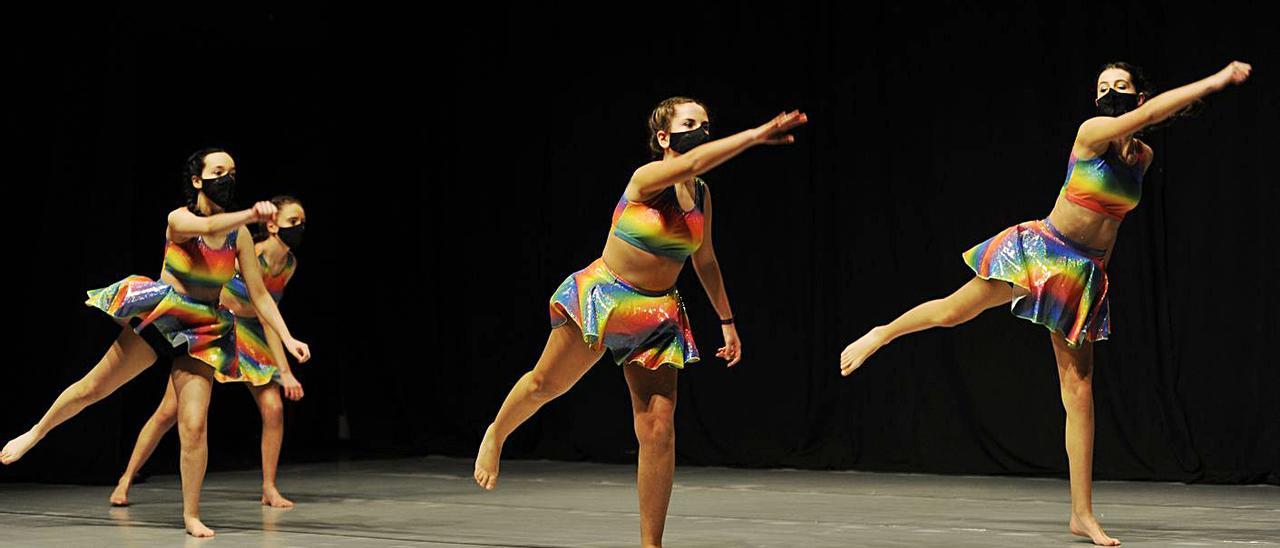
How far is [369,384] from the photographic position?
9664mm

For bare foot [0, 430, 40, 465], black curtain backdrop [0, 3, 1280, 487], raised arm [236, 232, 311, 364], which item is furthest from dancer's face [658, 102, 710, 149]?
black curtain backdrop [0, 3, 1280, 487]

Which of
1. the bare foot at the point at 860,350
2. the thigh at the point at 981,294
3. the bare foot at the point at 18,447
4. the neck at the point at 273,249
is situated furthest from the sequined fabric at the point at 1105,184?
the bare foot at the point at 18,447

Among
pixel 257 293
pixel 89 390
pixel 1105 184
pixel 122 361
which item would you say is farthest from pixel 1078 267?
pixel 89 390

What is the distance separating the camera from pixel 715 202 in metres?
8.39

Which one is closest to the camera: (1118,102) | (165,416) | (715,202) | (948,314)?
(1118,102)

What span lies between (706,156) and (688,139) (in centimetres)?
37

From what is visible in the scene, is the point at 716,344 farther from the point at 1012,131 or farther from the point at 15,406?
the point at 15,406

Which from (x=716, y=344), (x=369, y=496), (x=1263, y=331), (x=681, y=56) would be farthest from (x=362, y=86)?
(x=1263, y=331)

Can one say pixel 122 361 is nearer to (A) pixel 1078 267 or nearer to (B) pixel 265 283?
(B) pixel 265 283

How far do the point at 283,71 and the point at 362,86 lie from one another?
1.64 feet

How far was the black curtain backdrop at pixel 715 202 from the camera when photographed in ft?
23.1

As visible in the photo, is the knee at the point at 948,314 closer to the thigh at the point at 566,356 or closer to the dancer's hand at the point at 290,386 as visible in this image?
the thigh at the point at 566,356

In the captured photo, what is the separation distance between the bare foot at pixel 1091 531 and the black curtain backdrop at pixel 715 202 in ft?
8.73

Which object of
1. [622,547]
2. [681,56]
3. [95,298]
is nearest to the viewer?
[622,547]
